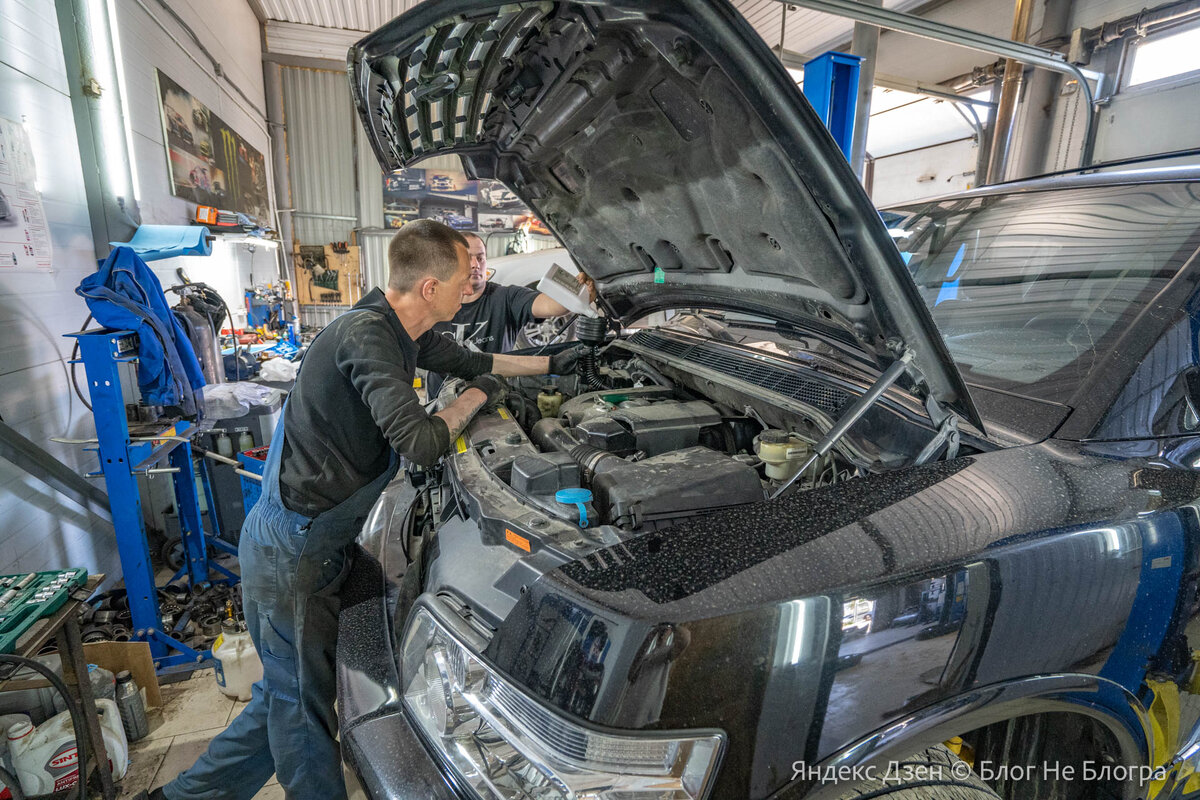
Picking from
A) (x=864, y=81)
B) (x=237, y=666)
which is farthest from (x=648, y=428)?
(x=864, y=81)

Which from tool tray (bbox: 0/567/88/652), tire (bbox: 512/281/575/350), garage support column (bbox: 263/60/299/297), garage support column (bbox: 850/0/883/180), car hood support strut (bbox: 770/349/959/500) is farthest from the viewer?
garage support column (bbox: 263/60/299/297)

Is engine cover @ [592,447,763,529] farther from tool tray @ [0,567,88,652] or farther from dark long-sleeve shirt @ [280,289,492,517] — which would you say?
tool tray @ [0,567,88,652]

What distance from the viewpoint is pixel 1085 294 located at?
132cm

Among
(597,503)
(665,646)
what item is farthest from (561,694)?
(597,503)

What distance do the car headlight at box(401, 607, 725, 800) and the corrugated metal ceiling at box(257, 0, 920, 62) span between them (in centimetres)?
740

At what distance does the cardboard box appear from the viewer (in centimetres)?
1061

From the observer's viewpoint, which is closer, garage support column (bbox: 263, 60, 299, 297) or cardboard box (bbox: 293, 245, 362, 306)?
garage support column (bbox: 263, 60, 299, 297)

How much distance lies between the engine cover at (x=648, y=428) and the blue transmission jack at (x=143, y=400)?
204 cm

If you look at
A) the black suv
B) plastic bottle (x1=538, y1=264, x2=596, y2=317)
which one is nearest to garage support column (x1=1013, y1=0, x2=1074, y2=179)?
plastic bottle (x1=538, y1=264, x2=596, y2=317)

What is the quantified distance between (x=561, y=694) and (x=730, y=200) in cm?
109

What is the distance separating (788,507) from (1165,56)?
6.59 metres

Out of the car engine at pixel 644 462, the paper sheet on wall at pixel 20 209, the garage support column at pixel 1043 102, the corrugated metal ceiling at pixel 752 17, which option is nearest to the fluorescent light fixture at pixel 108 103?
the paper sheet on wall at pixel 20 209

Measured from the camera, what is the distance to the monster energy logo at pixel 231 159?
6.50 meters

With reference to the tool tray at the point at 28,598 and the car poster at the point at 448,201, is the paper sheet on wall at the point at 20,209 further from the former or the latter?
the car poster at the point at 448,201
